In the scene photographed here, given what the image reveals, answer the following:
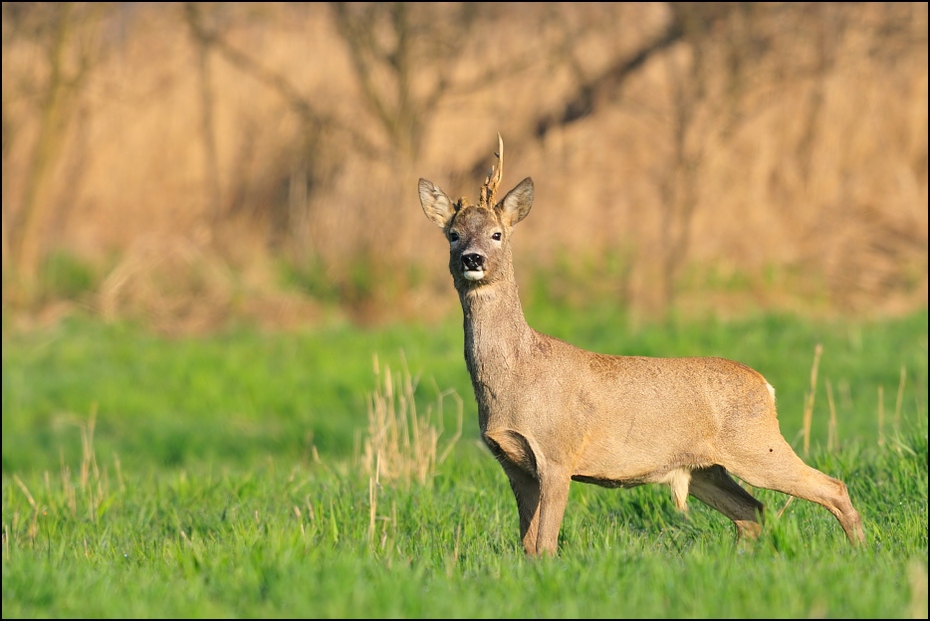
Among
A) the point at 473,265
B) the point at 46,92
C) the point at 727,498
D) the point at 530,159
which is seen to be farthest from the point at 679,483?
the point at 46,92

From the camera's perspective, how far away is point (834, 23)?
1756 cm

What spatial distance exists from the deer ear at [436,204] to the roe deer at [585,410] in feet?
0.54

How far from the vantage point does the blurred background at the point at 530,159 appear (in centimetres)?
1744

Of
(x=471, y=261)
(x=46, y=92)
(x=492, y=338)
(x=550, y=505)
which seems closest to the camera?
(x=550, y=505)

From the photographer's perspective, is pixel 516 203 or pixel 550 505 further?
pixel 516 203

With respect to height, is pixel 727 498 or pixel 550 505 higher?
pixel 550 505

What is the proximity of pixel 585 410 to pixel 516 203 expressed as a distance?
110 centimetres

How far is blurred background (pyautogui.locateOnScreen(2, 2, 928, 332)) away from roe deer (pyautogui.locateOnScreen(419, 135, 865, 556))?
34.8ft

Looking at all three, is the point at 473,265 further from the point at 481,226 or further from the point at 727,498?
the point at 727,498

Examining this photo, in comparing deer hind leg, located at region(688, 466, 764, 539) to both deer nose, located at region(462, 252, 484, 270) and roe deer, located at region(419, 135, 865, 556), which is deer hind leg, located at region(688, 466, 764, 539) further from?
deer nose, located at region(462, 252, 484, 270)

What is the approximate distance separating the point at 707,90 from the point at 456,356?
5154 millimetres

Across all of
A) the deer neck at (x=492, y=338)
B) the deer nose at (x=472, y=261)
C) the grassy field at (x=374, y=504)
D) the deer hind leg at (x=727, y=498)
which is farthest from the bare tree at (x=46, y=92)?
the deer hind leg at (x=727, y=498)

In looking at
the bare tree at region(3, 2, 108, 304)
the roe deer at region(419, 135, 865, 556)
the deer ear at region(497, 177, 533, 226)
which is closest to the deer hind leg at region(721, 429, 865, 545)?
the roe deer at region(419, 135, 865, 556)

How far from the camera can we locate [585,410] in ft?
Result: 20.9
